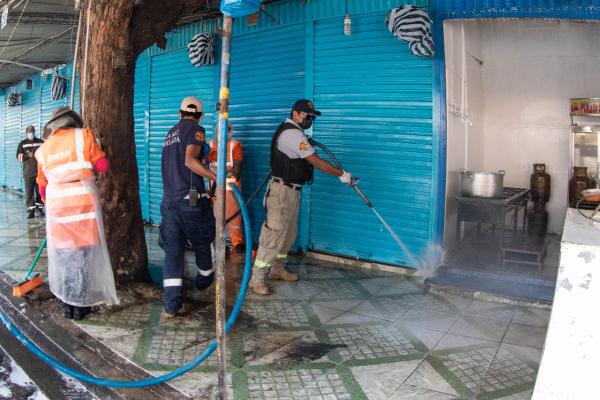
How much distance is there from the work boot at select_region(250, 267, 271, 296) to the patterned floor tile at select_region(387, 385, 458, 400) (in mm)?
2249

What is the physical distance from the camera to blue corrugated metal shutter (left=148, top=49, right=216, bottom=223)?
814cm

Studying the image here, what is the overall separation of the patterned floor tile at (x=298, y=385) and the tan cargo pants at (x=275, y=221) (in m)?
1.95

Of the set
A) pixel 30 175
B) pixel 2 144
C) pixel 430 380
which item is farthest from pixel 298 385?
pixel 2 144

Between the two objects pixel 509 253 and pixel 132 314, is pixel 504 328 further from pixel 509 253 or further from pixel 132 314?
pixel 132 314

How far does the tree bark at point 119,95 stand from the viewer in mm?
4781

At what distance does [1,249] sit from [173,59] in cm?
434

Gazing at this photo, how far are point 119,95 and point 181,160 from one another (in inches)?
47.3

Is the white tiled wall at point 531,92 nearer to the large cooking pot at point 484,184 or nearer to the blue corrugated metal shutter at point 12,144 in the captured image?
the large cooking pot at point 484,184

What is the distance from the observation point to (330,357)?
371cm

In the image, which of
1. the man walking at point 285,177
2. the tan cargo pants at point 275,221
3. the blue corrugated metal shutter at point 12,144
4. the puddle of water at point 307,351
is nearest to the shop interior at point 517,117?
the man walking at point 285,177

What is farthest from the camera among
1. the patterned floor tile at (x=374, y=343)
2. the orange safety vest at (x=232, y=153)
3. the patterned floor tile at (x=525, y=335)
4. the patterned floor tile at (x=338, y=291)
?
the orange safety vest at (x=232, y=153)

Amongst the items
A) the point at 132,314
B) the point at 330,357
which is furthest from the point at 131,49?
the point at 330,357

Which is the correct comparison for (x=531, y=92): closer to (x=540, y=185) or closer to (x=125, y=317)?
(x=540, y=185)

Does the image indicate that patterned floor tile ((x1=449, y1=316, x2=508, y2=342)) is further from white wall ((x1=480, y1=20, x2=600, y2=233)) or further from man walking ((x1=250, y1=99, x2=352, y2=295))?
white wall ((x1=480, y1=20, x2=600, y2=233))
